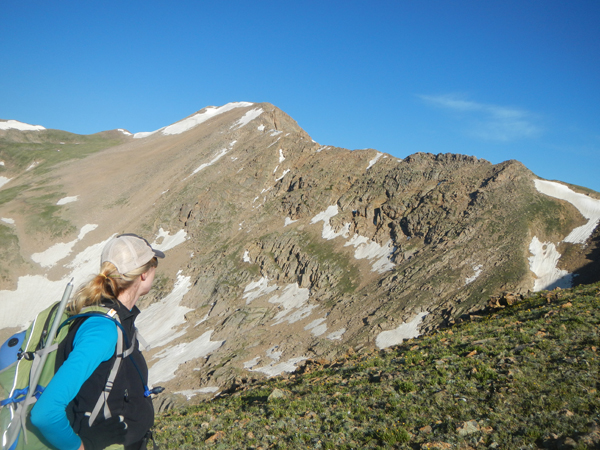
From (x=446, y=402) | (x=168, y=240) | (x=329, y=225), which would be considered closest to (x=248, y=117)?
(x=168, y=240)

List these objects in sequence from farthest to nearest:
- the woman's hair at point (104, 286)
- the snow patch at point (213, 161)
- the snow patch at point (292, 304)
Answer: the snow patch at point (213, 161), the snow patch at point (292, 304), the woman's hair at point (104, 286)

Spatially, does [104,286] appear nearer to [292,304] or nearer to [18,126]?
[292,304]

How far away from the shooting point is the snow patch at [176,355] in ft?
152

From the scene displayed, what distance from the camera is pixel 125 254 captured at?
13.4 ft

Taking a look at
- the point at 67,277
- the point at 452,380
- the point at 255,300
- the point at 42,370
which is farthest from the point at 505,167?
the point at 67,277

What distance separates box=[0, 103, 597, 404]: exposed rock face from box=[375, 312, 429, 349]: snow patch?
442 millimetres

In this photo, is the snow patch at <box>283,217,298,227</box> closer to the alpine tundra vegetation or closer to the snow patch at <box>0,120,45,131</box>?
the alpine tundra vegetation

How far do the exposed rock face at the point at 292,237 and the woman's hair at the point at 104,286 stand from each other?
36.5 metres

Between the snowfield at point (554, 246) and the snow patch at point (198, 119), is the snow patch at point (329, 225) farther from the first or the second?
the snow patch at point (198, 119)

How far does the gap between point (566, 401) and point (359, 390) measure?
523 cm

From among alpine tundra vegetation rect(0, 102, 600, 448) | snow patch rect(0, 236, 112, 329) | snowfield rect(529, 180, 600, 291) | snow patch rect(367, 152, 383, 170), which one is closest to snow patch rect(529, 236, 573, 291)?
snowfield rect(529, 180, 600, 291)

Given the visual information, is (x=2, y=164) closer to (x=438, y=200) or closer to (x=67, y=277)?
(x=67, y=277)

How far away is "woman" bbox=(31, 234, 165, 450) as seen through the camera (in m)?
2.92

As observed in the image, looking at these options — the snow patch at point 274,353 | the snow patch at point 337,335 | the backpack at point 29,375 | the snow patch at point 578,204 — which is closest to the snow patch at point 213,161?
the snow patch at point 274,353
